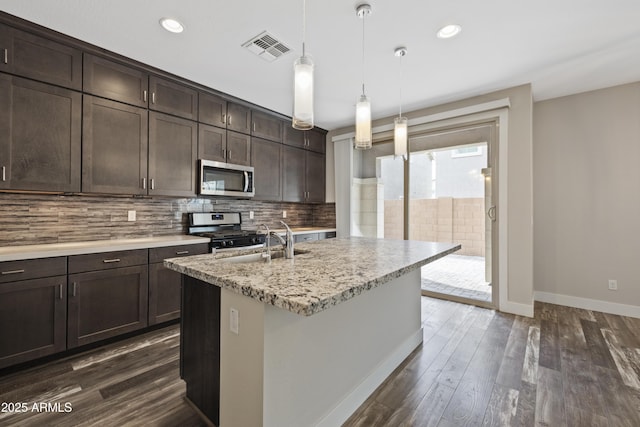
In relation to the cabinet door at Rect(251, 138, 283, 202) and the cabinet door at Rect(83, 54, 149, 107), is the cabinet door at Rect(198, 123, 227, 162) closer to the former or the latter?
the cabinet door at Rect(251, 138, 283, 202)

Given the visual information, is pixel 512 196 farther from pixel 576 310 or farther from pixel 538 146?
pixel 576 310

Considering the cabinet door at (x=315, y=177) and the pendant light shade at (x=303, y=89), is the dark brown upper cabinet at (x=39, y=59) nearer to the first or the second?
the pendant light shade at (x=303, y=89)

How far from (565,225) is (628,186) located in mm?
684

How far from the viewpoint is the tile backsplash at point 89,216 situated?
7.47 feet

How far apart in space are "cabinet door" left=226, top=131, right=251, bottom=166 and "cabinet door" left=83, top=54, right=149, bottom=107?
37.9 inches

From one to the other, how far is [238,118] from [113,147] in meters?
1.44

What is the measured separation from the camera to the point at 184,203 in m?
3.32

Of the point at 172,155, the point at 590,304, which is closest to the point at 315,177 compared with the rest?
the point at 172,155

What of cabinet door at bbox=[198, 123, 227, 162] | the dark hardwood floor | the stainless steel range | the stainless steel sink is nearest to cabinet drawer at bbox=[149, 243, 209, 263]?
the stainless steel range

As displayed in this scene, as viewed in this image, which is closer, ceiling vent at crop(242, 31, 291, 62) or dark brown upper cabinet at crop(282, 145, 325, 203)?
ceiling vent at crop(242, 31, 291, 62)

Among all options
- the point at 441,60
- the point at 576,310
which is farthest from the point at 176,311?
the point at 576,310

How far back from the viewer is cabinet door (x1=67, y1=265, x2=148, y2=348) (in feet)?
7.06

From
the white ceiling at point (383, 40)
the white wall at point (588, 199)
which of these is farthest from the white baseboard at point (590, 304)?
the white ceiling at point (383, 40)

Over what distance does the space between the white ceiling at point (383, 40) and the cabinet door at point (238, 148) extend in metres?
0.53
